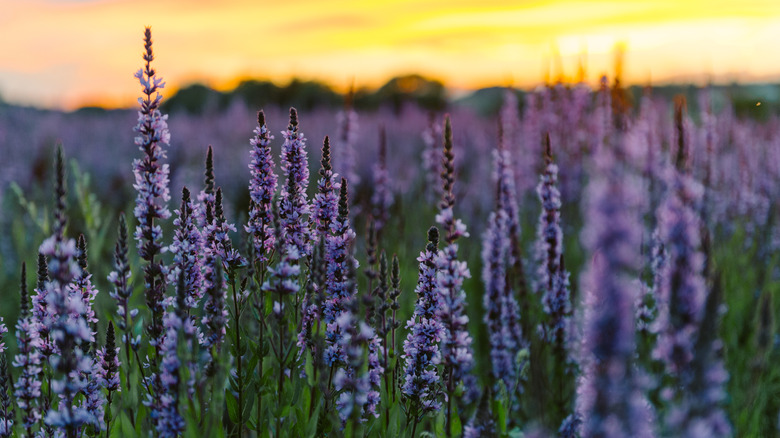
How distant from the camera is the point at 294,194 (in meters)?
3.09

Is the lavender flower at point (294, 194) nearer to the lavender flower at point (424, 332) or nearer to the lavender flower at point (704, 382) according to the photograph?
the lavender flower at point (424, 332)

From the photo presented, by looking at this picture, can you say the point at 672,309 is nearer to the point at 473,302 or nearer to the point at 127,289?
the point at 127,289

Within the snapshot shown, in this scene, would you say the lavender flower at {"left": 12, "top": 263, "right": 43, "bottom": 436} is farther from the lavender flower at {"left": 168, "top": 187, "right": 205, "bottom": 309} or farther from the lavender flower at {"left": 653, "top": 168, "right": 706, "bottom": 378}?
the lavender flower at {"left": 653, "top": 168, "right": 706, "bottom": 378}

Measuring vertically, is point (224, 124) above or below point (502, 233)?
above

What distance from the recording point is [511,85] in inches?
369

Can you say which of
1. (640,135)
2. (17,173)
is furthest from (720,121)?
(17,173)

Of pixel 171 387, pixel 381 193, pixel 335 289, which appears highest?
pixel 381 193

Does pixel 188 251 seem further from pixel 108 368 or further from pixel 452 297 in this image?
pixel 452 297

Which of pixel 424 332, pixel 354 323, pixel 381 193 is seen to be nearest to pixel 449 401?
pixel 424 332

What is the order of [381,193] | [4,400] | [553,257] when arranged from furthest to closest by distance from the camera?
[381,193], [553,257], [4,400]

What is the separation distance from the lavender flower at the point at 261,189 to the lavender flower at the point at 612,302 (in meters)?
1.78

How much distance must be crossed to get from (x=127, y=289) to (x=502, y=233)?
259cm

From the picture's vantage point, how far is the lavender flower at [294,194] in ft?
9.98

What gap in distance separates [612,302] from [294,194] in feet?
6.14
